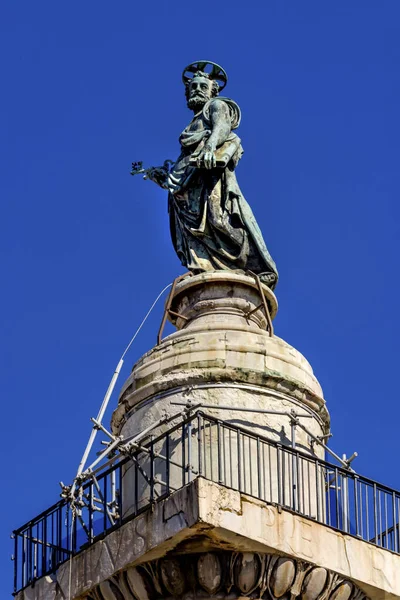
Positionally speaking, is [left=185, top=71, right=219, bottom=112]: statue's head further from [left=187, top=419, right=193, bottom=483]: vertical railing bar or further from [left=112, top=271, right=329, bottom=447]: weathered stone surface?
[left=187, top=419, right=193, bottom=483]: vertical railing bar

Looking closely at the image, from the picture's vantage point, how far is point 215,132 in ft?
103

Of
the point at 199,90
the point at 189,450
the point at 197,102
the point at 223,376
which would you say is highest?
the point at 199,90

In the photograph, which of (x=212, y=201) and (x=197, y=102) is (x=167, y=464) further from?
(x=197, y=102)

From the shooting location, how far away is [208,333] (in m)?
29.0

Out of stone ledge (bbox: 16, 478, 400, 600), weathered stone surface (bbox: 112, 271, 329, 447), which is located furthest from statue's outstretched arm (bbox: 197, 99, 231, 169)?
stone ledge (bbox: 16, 478, 400, 600)

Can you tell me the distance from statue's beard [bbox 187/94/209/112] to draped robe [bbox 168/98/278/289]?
0.89 meters

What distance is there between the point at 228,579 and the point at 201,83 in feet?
29.7

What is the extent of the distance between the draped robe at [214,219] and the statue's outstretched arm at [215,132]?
0.35ft

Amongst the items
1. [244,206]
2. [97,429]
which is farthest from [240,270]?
[97,429]

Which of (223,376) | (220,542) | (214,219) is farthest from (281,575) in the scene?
(214,219)

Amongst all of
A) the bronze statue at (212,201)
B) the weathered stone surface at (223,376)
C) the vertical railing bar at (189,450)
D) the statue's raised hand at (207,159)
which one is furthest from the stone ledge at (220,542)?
the statue's raised hand at (207,159)

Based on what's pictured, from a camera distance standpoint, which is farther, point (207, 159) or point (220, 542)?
point (207, 159)

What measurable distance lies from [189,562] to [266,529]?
1.01 metres

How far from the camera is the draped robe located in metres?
30.7
